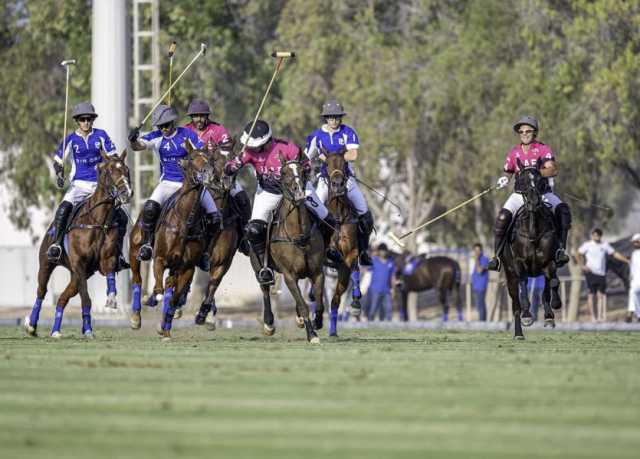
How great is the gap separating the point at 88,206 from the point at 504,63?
24353mm

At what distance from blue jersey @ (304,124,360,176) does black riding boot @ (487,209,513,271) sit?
6.88 feet

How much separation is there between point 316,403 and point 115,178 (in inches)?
393

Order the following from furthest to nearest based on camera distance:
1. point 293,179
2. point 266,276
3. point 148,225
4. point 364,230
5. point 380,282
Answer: point 380,282, point 364,230, point 148,225, point 266,276, point 293,179

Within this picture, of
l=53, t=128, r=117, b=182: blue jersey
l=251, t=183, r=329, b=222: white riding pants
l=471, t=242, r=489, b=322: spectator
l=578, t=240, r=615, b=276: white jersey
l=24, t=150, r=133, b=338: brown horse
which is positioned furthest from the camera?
l=471, t=242, r=489, b=322: spectator

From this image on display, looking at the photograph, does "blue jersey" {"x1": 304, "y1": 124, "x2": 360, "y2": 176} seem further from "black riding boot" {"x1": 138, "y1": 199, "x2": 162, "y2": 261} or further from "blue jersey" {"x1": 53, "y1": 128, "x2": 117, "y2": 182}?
"blue jersey" {"x1": 53, "y1": 128, "x2": 117, "y2": 182}

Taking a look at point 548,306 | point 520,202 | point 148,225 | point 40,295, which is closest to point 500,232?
point 520,202

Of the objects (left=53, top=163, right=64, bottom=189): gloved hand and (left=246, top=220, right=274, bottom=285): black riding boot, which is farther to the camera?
(left=53, top=163, right=64, bottom=189): gloved hand

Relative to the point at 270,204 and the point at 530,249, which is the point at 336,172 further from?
the point at 530,249

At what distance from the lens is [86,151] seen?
21.5m

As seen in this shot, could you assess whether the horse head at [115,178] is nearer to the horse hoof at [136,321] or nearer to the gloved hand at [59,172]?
A: the gloved hand at [59,172]

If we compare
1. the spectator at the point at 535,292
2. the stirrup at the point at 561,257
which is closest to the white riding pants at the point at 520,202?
the stirrup at the point at 561,257

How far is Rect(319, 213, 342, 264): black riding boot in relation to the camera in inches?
796

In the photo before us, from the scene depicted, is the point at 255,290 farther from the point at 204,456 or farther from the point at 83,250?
the point at 204,456

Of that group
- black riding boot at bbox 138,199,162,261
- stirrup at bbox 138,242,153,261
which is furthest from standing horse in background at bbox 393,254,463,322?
stirrup at bbox 138,242,153,261
